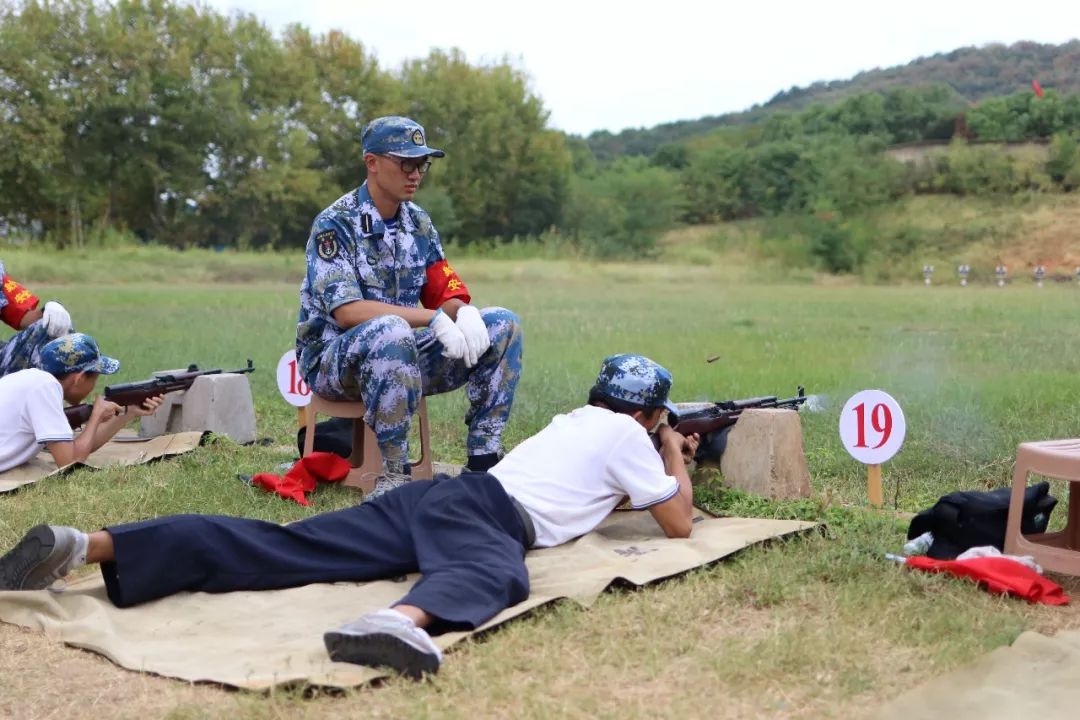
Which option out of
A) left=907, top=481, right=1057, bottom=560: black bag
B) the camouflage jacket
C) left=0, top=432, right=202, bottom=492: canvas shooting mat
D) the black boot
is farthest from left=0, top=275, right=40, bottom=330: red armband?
left=907, top=481, right=1057, bottom=560: black bag

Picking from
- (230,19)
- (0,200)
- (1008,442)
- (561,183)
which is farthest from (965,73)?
(1008,442)

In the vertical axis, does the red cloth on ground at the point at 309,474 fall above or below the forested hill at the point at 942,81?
below

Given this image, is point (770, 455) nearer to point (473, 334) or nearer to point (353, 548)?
point (473, 334)

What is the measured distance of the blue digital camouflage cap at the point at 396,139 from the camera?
5188 mm

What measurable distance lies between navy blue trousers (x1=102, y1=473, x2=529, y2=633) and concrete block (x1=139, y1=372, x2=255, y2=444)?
3.11m

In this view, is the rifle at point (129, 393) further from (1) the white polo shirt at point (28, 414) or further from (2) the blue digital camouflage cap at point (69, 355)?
(1) the white polo shirt at point (28, 414)

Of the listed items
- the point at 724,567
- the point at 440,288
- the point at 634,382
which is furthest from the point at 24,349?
the point at 724,567

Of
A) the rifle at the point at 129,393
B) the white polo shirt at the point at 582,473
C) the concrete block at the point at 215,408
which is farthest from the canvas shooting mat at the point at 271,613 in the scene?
the concrete block at the point at 215,408

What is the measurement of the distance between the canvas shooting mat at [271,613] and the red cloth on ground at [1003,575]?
1.95 feet

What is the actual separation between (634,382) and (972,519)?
1.20m

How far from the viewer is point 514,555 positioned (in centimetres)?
368

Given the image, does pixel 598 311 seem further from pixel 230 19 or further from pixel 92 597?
pixel 230 19

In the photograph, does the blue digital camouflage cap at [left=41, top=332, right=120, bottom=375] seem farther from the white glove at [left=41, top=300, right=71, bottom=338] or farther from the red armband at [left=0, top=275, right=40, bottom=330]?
the red armband at [left=0, top=275, right=40, bottom=330]

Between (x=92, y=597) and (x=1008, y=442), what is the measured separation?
4437 mm
